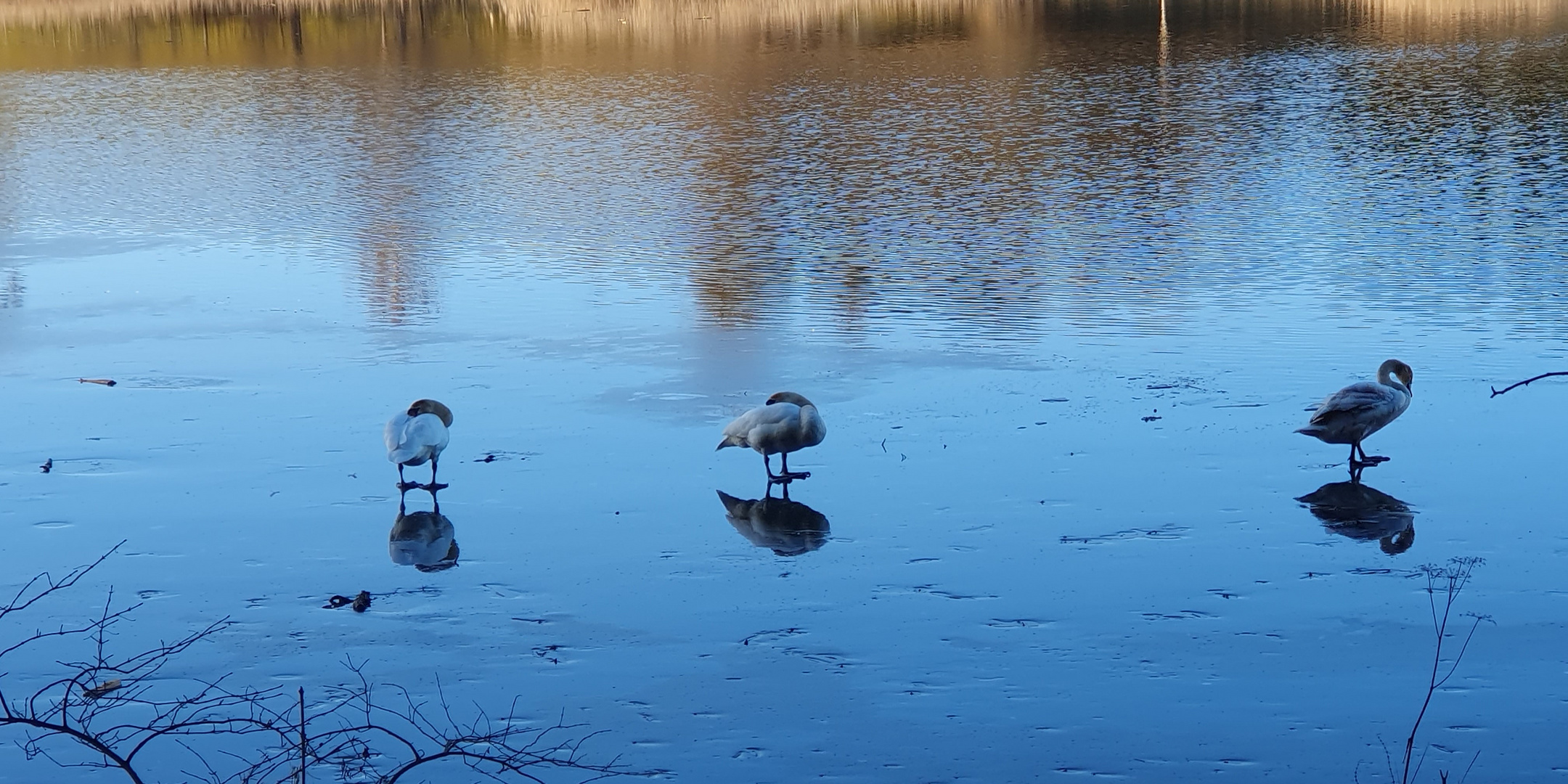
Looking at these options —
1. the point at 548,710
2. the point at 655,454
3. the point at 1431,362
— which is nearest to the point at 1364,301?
the point at 1431,362

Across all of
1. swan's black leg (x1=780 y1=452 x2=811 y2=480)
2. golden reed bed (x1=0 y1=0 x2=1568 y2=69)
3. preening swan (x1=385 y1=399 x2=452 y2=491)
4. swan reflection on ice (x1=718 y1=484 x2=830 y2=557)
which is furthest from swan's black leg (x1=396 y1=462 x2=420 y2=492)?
golden reed bed (x1=0 y1=0 x2=1568 y2=69)

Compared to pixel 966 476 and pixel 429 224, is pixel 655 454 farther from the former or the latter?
pixel 429 224

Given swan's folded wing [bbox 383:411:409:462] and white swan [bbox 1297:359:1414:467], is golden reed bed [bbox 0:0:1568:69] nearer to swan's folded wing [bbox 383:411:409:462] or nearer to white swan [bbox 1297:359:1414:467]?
swan's folded wing [bbox 383:411:409:462]

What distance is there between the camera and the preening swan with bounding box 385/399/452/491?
8086 mm

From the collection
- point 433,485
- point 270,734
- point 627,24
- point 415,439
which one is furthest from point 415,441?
point 627,24

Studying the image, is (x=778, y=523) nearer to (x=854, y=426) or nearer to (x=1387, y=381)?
(x=854, y=426)

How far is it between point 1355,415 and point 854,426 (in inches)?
101

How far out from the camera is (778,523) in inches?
301

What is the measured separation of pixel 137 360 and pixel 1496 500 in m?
8.32

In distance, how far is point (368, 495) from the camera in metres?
8.20

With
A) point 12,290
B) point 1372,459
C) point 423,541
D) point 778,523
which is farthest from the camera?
point 12,290

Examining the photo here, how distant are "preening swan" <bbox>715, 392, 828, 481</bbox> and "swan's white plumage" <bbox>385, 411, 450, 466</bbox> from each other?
143 centimetres

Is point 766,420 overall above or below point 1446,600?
above

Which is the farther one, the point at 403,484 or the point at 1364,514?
the point at 403,484
